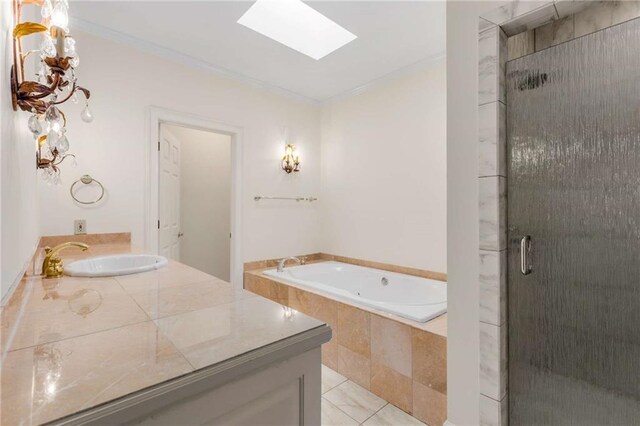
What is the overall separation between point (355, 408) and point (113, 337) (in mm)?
1654

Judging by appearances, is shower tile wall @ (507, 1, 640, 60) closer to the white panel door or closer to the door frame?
the door frame

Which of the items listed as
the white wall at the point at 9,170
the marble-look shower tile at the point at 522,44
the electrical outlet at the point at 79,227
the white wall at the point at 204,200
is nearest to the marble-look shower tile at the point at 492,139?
the marble-look shower tile at the point at 522,44

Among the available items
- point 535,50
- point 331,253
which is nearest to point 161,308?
point 535,50

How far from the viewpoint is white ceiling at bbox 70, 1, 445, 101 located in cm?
213

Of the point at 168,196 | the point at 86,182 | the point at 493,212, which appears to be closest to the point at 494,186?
the point at 493,212

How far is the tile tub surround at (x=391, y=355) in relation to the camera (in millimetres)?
1684

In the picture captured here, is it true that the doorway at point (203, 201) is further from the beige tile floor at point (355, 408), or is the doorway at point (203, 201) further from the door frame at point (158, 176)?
the beige tile floor at point (355, 408)

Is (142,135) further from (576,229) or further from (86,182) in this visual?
(576,229)

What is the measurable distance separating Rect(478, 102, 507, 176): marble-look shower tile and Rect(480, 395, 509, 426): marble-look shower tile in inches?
40.4

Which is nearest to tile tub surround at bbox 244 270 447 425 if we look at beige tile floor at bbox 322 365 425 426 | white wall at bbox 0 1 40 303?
beige tile floor at bbox 322 365 425 426

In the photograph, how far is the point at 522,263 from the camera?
135 centimetres

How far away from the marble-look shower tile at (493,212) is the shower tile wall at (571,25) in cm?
61

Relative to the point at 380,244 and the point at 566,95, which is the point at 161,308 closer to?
the point at 566,95

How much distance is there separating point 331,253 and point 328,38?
235 centimetres
